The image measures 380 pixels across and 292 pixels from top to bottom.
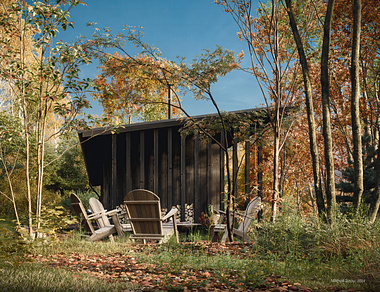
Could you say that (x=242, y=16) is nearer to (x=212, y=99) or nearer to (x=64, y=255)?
(x=212, y=99)

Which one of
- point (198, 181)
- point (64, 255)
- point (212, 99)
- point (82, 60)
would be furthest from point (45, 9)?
point (198, 181)

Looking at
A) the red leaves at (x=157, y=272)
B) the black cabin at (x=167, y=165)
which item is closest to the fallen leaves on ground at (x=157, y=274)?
the red leaves at (x=157, y=272)

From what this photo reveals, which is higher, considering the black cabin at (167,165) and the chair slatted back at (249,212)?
the black cabin at (167,165)

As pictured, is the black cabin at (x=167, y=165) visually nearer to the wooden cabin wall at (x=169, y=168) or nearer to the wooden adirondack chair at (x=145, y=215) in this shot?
the wooden cabin wall at (x=169, y=168)

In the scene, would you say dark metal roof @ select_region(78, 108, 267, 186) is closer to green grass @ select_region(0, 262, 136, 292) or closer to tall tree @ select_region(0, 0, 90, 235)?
tall tree @ select_region(0, 0, 90, 235)

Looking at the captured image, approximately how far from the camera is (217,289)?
144 inches

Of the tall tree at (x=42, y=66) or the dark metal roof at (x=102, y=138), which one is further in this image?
the dark metal roof at (x=102, y=138)

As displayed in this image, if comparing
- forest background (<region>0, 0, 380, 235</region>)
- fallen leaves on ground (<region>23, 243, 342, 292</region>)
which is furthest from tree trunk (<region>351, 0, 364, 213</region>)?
fallen leaves on ground (<region>23, 243, 342, 292</region>)

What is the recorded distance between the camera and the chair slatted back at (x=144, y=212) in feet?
22.6

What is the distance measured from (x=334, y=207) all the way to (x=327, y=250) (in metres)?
0.81

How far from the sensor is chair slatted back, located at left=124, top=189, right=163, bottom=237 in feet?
22.6

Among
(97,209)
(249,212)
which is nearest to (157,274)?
(249,212)

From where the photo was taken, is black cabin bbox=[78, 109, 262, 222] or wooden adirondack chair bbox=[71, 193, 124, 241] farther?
black cabin bbox=[78, 109, 262, 222]

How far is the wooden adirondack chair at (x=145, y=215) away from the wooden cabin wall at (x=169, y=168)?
298 cm
